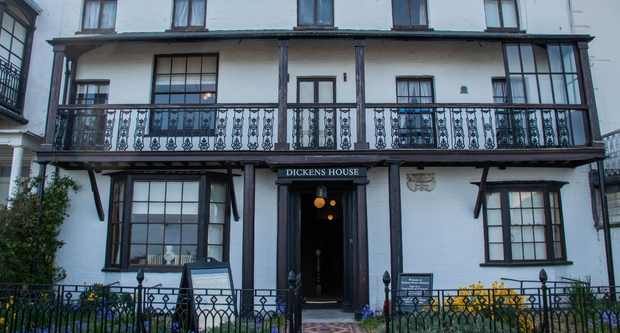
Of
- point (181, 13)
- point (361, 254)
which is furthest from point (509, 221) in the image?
point (181, 13)

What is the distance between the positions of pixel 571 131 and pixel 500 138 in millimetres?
1617

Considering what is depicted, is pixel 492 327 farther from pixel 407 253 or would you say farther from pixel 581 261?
pixel 581 261

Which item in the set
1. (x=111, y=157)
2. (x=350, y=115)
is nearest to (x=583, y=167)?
(x=350, y=115)

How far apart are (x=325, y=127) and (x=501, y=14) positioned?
233 inches

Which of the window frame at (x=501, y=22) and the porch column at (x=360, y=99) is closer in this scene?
the porch column at (x=360, y=99)

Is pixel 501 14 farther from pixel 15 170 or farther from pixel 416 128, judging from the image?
pixel 15 170

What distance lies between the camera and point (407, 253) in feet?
35.3

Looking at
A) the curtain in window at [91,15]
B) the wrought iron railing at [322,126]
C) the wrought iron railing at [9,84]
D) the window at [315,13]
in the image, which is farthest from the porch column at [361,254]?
the wrought iron railing at [9,84]

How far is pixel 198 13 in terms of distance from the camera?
1242 cm

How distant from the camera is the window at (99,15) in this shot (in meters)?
12.4

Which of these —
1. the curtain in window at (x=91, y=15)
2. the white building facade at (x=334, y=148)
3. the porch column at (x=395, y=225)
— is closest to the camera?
the porch column at (x=395, y=225)

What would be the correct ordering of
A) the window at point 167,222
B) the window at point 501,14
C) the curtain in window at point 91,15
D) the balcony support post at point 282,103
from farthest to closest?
the curtain in window at point 91,15 → the window at point 501,14 → the window at point 167,222 → the balcony support post at point 282,103

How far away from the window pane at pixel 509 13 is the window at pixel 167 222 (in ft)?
27.5

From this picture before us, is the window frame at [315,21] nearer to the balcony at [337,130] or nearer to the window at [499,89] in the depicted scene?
the balcony at [337,130]
